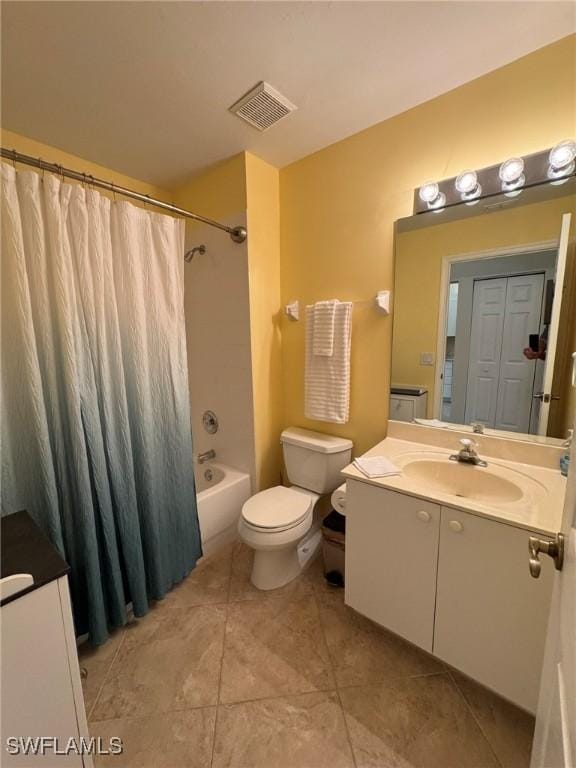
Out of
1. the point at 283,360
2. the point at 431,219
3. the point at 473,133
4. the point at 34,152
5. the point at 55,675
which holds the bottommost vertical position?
the point at 55,675

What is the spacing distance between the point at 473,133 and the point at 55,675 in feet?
7.65

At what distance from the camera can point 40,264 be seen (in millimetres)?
1114

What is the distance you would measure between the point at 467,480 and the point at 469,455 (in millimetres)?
107

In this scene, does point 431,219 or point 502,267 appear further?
point 431,219

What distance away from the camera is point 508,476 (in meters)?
1.25

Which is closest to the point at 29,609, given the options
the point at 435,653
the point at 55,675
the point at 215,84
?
the point at 55,675

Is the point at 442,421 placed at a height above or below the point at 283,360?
below

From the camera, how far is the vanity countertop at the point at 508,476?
98 centimetres

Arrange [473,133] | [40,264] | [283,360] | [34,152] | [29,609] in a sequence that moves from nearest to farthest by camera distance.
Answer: [29,609] < [40,264] < [473,133] < [34,152] < [283,360]

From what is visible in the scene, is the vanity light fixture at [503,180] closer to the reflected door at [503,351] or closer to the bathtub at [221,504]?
the reflected door at [503,351]

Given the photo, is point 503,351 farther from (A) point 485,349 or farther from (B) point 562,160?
(B) point 562,160

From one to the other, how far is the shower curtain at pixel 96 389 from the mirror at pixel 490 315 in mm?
1161

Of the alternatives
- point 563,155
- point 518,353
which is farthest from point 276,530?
point 563,155

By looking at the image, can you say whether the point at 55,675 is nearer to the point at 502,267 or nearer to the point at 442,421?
the point at 442,421
